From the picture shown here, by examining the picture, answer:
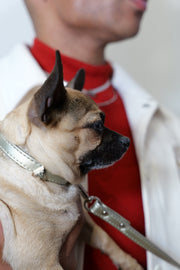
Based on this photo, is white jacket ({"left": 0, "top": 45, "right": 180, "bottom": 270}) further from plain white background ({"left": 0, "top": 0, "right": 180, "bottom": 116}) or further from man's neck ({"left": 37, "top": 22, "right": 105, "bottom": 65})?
plain white background ({"left": 0, "top": 0, "right": 180, "bottom": 116})

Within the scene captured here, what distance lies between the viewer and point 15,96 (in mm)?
1013

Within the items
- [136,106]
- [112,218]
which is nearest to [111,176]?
[112,218]

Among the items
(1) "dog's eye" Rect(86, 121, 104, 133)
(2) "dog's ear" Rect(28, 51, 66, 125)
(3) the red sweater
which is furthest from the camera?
(3) the red sweater

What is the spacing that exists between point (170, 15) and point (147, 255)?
4.65 ft

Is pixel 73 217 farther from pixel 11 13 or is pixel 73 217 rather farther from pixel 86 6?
pixel 11 13

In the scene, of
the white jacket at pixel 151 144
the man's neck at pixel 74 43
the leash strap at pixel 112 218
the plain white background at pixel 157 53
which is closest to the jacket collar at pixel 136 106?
the white jacket at pixel 151 144

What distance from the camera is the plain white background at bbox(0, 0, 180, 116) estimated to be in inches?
71.1

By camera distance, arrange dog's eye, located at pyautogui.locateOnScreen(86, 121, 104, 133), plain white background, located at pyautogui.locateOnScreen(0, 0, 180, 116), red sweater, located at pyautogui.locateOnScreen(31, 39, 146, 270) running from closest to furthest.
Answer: dog's eye, located at pyautogui.locateOnScreen(86, 121, 104, 133), red sweater, located at pyautogui.locateOnScreen(31, 39, 146, 270), plain white background, located at pyautogui.locateOnScreen(0, 0, 180, 116)

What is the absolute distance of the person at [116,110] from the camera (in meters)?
1.00

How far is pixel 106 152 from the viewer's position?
0.76 m

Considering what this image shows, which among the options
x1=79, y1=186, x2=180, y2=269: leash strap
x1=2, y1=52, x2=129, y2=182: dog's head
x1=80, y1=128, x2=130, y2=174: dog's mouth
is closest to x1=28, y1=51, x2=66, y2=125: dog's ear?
x1=2, y1=52, x2=129, y2=182: dog's head

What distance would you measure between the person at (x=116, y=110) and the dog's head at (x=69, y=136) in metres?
0.26

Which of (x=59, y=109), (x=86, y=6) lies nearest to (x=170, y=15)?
(x=86, y=6)

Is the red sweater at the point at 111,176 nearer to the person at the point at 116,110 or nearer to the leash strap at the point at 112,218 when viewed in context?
the person at the point at 116,110
